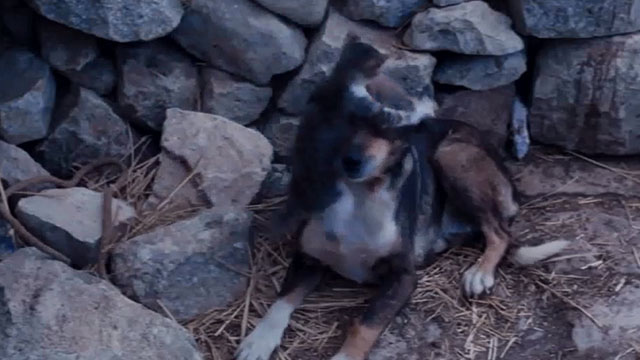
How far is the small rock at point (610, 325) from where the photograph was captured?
4.67 meters

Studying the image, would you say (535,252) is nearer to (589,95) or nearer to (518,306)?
(518,306)

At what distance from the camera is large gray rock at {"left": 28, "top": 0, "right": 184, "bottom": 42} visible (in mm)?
4953

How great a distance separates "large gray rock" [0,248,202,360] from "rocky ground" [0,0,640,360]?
0.12m

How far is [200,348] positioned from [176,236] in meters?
0.43

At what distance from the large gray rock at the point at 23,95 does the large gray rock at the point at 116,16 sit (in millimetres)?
268

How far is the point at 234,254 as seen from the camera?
Result: 16.2 feet

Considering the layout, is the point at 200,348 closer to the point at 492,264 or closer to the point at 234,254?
the point at 234,254

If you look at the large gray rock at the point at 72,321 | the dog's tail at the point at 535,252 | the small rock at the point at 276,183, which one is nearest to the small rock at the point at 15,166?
the large gray rock at the point at 72,321

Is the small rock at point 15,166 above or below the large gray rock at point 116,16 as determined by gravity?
below

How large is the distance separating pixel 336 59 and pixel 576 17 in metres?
0.96

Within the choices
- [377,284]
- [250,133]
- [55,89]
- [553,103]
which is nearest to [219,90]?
[250,133]

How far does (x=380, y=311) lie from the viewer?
4.73 meters

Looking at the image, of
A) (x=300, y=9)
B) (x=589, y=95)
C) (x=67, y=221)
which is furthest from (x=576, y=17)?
(x=67, y=221)

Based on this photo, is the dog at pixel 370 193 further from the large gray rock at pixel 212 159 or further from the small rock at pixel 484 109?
the large gray rock at pixel 212 159
